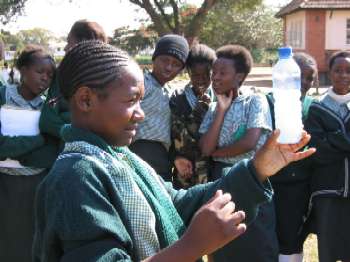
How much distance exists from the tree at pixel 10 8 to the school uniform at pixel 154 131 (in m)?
24.3

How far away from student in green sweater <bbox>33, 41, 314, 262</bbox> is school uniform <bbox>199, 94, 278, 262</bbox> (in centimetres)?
159

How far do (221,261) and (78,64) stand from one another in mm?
2210

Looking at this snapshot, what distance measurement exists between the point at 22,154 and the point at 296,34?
89.8ft

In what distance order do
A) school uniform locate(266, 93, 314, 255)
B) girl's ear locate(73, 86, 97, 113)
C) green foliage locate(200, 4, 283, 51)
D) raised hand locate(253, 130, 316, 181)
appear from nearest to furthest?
1. girl's ear locate(73, 86, 97, 113)
2. raised hand locate(253, 130, 316, 181)
3. school uniform locate(266, 93, 314, 255)
4. green foliage locate(200, 4, 283, 51)

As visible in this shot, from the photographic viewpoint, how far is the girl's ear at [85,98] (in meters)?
1.65

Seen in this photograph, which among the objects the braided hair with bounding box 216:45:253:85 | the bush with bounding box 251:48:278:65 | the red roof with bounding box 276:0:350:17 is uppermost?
the red roof with bounding box 276:0:350:17

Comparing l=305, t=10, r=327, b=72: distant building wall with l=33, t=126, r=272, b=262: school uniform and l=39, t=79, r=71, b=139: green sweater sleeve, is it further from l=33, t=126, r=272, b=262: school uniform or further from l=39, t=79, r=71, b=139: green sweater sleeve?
l=33, t=126, r=272, b=262: school uniform

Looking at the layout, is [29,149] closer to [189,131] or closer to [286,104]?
[189,131]

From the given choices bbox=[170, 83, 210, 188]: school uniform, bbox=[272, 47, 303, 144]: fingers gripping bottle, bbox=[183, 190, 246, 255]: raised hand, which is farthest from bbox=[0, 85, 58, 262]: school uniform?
bbox=[183, 190, 246, 255]: raised hand

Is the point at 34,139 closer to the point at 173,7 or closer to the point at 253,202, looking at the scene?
the point at 253,202

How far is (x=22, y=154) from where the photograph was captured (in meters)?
3.53

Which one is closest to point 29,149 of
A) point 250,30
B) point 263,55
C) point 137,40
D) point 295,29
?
point 295,29

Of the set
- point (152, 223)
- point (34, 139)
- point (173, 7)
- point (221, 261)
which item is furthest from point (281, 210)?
point (173, 7)

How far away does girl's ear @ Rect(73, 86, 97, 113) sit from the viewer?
1654mm
